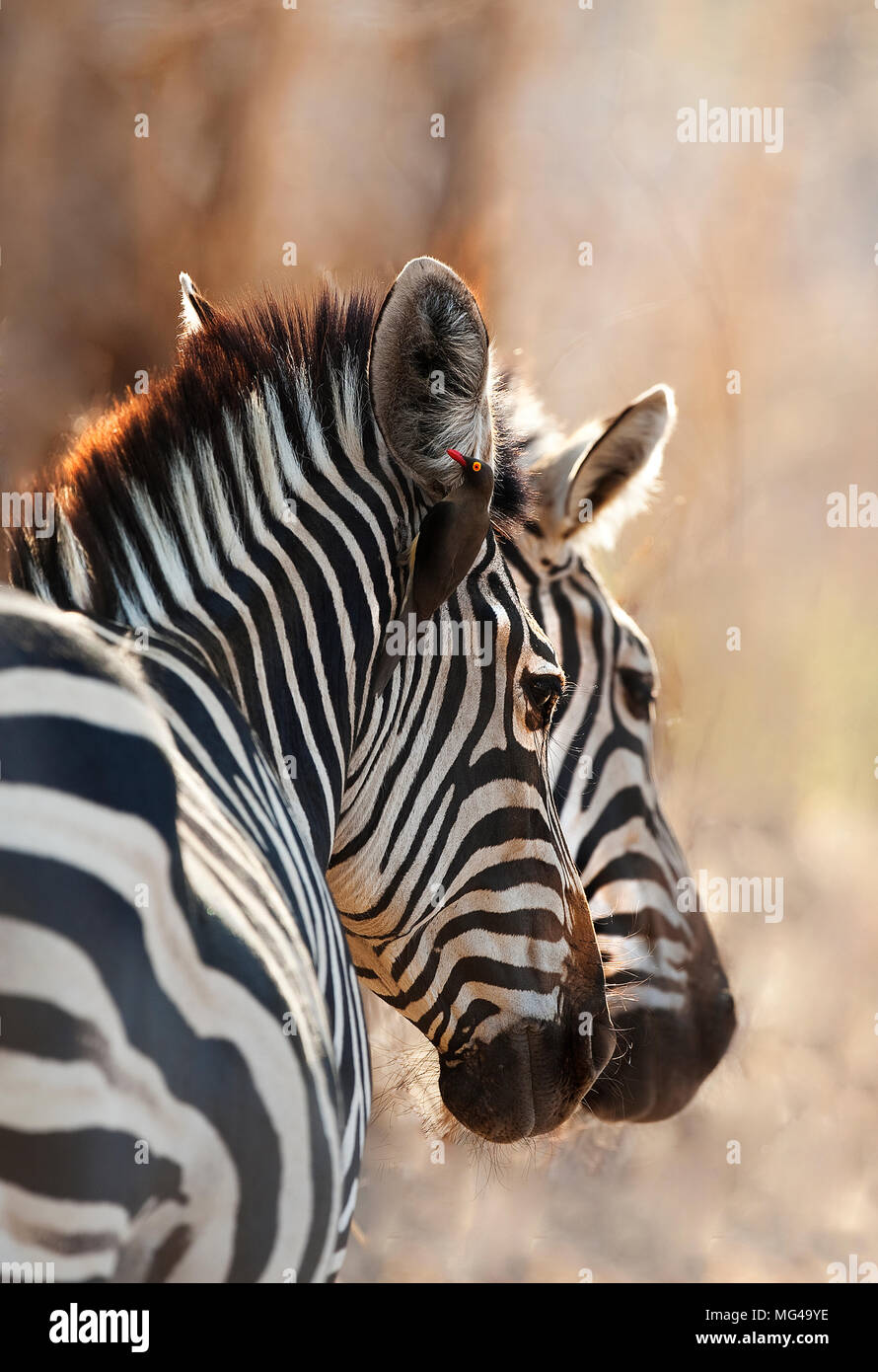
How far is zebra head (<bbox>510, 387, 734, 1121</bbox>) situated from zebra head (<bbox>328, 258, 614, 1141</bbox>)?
3.48 feet

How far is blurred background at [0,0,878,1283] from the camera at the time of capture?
453cm

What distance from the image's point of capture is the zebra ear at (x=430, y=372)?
1562 mm

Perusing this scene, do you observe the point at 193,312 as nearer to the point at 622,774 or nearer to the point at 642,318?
the point at 622,774

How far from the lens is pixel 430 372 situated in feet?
5.38

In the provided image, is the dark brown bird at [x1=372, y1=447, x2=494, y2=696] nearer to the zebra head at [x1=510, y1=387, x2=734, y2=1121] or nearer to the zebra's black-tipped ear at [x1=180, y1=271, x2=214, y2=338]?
the zebra's black-tipped ear at [x1=180, y1=271, x2=214, y2=338]

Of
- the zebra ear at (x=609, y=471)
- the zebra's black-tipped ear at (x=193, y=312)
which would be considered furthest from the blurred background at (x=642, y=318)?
the zebra's black-tipped ear at (x=193, y=312)

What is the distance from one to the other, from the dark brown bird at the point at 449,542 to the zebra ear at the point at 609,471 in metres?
1.25

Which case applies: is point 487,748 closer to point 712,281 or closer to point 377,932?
point 377,932

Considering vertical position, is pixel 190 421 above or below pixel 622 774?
above

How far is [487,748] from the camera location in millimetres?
1734

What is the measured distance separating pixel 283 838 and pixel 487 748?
47cm

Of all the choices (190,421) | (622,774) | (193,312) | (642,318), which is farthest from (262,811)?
(642,318)

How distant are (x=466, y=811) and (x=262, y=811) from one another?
1.50ft

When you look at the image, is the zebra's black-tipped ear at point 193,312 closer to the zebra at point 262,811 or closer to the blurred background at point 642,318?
the zebra at point 262,811
